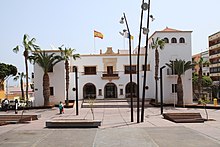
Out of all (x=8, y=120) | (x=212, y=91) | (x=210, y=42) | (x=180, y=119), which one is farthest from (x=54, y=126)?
(x=210, y=42)

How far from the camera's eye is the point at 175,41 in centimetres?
3956

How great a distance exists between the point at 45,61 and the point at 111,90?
12.7 meters

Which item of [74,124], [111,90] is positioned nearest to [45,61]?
[111,90]

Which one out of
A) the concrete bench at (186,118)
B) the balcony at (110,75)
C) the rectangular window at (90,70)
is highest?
the rectangular window at (90,70)

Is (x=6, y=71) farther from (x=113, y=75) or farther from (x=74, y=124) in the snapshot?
(x=74, y=124)

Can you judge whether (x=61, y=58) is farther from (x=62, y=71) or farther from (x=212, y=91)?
(x=212, y=91)

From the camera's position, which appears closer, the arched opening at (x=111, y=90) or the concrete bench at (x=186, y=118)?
the concrete bench at (x=186, y=118)

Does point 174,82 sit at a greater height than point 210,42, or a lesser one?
lesser

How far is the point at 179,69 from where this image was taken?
119ft

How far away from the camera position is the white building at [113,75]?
37750 millimetres

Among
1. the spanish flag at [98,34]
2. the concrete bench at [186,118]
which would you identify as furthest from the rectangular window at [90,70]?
the concrete bench at [186,118]

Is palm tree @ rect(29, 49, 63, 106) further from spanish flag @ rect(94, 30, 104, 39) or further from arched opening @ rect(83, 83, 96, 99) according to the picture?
spanish flag @ rect(94, 30, 104, 39)

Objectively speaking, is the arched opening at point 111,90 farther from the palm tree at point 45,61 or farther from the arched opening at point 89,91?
the palm tree at point 45,61

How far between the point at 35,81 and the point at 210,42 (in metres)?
41.1
